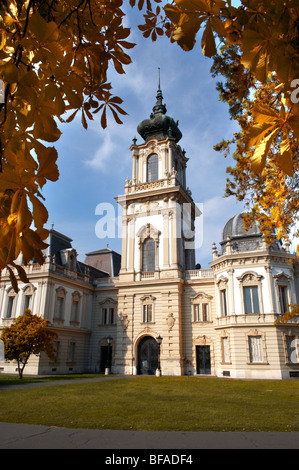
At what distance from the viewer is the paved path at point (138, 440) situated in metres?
5.03

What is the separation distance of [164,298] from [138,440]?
22.7 meters

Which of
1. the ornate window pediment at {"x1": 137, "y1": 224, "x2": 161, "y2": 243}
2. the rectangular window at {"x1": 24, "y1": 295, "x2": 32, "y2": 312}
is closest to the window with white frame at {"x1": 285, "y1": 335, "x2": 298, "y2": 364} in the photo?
the ornate window pediment at {"x1": 137, "y1": 224, "x2": 161, "y2": 243}

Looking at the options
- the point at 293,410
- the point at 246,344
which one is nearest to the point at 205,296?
the point at 246,344

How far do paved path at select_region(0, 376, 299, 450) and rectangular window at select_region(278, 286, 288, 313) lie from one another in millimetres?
19908

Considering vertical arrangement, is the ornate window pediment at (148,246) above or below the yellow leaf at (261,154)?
above

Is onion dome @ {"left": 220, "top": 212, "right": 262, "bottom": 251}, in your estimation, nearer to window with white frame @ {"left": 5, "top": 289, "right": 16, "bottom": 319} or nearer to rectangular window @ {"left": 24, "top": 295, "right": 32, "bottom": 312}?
rectangular window @ {"left": 24, "top": 295, "right": 32, "bottom": 312}

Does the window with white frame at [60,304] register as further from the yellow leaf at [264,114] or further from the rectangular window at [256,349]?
the yellow leaf at [264,114]

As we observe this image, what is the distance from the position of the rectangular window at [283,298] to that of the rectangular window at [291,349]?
2.00m

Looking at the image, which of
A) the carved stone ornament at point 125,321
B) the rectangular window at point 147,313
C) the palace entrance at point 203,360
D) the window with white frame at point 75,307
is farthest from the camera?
the window with white frame at point 75,307

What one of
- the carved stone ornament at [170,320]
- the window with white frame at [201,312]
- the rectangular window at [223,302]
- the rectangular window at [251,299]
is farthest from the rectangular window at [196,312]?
the rectangular window at [251,299]

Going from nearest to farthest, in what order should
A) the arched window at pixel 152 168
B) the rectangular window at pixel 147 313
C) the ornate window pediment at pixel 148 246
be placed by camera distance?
the rectangular window at pixel 147 313 → the ornate window pediment at pixel 148 246 → the arched window at pixel 152 168

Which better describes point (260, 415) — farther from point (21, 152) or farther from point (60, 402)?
point (21, 152)

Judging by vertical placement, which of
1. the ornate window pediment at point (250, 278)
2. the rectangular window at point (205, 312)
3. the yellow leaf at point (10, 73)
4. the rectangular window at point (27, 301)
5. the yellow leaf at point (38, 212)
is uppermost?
the ornate window pediment at point (250, 278)

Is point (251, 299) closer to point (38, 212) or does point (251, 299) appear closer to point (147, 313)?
point (147, 313)
